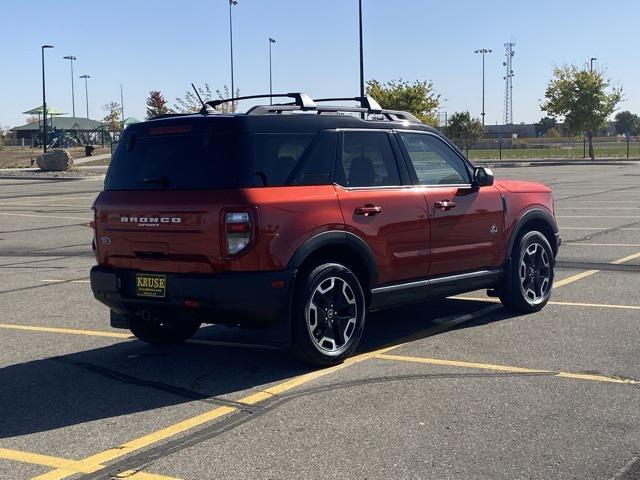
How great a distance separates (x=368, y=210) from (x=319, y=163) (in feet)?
1.73

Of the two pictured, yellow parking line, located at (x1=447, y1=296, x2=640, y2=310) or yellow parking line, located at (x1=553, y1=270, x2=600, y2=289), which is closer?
yellow parking line, located at (x1=447, y1=296, x2=640, y2=310)

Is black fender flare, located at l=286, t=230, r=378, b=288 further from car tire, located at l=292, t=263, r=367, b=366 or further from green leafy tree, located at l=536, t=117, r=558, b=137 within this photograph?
green leafy tree, located at l=536, t=117, r=558, b=137

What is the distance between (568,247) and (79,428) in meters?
9.69

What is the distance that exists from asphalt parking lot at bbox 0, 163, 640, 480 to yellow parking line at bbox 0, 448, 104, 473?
11 millimetres

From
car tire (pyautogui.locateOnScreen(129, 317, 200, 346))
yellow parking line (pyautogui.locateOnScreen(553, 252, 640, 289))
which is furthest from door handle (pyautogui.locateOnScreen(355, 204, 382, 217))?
yellow parking line (pyautogui.locateOnScreen(553, 252, 640, 289))

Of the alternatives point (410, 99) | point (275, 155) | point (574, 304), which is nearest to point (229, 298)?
point (275, 155)

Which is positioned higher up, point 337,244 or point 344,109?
point 344,109

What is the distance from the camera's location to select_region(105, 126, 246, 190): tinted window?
599 cm

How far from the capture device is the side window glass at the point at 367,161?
662 centimetres

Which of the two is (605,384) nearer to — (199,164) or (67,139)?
(199,164)

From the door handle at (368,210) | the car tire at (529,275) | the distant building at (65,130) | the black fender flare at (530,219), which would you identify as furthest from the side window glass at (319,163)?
the distant building at (65,130)

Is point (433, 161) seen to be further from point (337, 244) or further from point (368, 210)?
point (337, 244)

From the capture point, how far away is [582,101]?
6119 centimetres

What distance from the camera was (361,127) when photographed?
6832 millimetres
